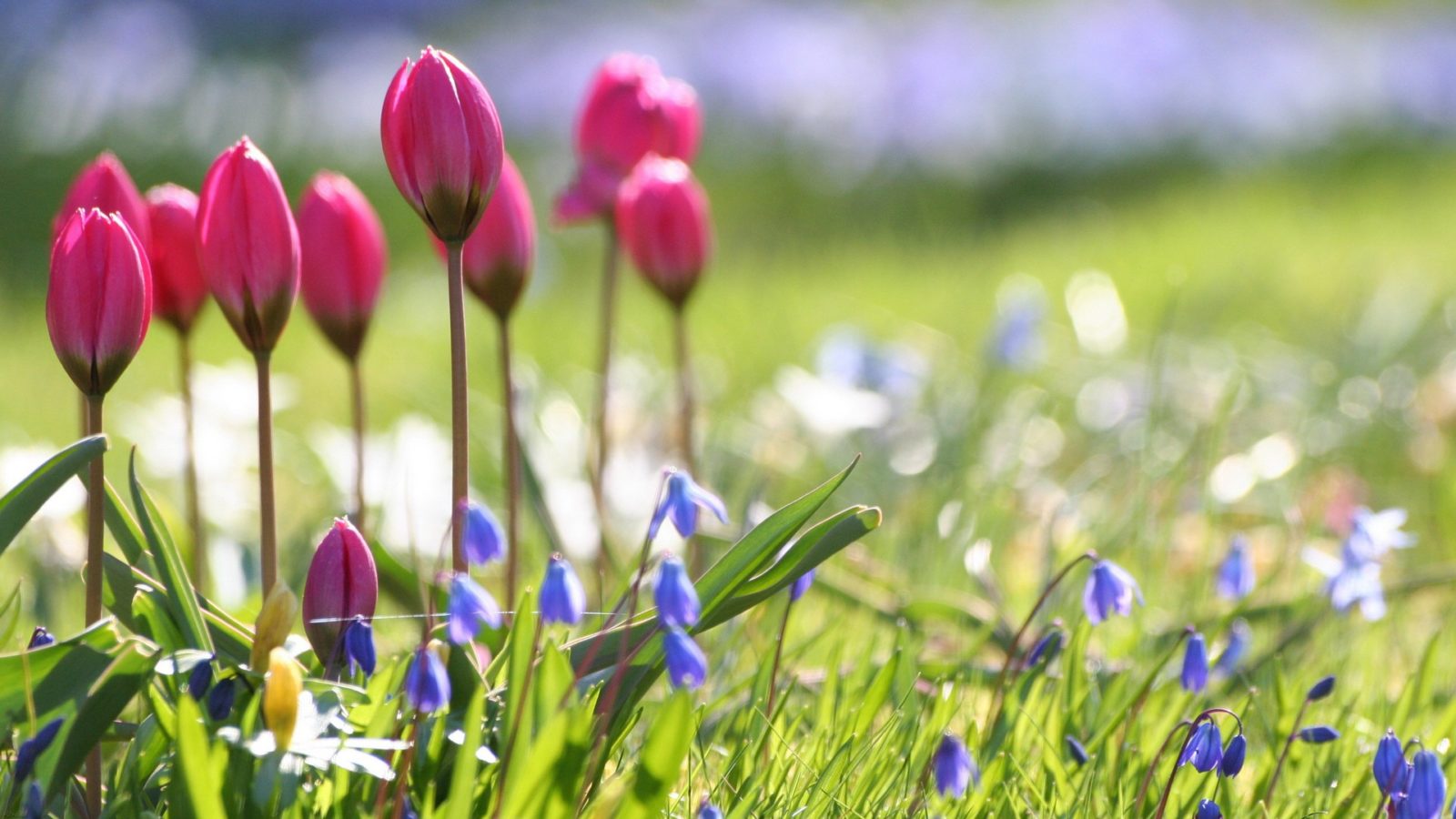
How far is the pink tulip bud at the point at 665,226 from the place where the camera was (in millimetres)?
1504

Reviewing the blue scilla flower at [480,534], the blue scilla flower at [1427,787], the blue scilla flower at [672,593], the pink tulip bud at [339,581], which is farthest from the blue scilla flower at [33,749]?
the blue scilla flower at [1427,787]

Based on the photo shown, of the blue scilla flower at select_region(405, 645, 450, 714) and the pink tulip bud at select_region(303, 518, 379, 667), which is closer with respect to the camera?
the blue scilla flower at select_region(405, 645, 450, 714)

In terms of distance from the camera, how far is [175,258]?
4.47ft

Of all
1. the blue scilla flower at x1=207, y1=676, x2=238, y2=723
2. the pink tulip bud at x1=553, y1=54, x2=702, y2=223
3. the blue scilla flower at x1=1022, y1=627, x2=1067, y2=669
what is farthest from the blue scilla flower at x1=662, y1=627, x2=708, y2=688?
the pink tulip bud at x1=553, y1=54, x2=702, y2=223

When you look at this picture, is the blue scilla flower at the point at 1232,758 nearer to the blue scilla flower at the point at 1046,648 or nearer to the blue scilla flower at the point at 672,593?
the blue scilla flower at the point at 1046,648

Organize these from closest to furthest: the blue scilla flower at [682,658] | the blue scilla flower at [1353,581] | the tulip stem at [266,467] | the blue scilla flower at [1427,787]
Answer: the blue scilla flower at [682,658] < the blue scilla flower at [1427,787] < the tulip stem at [266,467] < the blue scilla flower at [1353,581]

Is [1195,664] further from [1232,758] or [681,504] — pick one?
[681,504]

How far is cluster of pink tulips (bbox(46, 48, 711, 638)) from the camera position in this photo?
1.05 metres

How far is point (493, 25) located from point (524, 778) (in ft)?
34.8

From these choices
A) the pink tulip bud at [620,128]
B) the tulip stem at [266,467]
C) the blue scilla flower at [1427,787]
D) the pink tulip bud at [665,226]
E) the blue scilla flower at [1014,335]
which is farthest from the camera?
the blue scilla flower at [1014,335]

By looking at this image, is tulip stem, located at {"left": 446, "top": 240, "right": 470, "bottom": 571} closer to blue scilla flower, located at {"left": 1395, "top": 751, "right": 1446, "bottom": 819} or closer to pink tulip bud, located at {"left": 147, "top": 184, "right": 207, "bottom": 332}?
pink tulip bud, located at {"left": 147, "top": 184, "right": 207, "bottom": 332}

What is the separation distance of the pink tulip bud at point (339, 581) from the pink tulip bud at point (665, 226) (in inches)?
20.9

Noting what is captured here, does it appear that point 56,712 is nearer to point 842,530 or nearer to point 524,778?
point 524,778

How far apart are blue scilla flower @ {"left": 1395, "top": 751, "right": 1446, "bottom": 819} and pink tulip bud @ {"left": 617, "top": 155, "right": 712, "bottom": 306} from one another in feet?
2.71
